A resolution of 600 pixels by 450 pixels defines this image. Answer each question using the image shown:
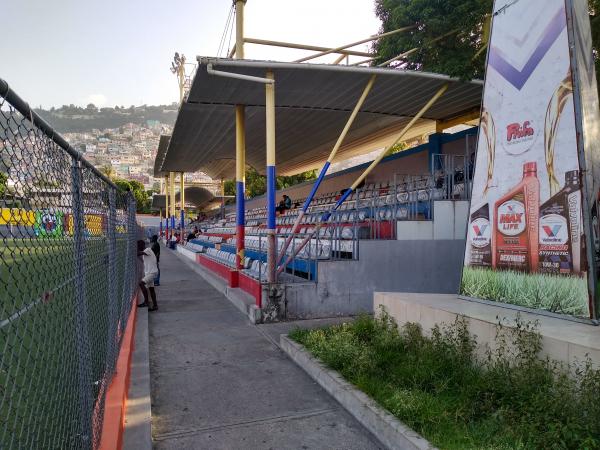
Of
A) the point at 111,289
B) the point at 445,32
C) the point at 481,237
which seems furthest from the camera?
the point at 445,32

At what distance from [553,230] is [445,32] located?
7618 mm

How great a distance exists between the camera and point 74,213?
2.59 metres

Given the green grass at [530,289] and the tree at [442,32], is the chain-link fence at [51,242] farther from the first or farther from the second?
the tree at [442,32]

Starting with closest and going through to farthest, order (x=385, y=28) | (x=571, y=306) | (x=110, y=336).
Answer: (x=110, y=336)
(x=571, y=306)
(x=385, y=28)

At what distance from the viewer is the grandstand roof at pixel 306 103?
27.8 ft

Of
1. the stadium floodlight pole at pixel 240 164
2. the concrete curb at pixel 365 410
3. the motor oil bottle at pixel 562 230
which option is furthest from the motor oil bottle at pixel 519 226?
the stadium floodlight pole at pixel 240 164

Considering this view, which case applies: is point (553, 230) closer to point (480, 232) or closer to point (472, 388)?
point (480, 232)

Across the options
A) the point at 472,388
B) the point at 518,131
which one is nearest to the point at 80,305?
the point at 472,388

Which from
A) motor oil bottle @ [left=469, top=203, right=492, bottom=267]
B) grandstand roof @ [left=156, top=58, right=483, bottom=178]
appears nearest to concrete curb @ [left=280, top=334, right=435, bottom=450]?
motor oil bottle @ [left=469, top=203, right=492, bottom=267]

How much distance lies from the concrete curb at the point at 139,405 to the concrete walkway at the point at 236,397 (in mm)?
91

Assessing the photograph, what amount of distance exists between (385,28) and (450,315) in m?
10.2

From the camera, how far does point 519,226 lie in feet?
16.5

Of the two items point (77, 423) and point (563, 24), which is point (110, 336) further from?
point (563, 24)

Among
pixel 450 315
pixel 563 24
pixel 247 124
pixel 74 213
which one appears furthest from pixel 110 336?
pixel 247 124
